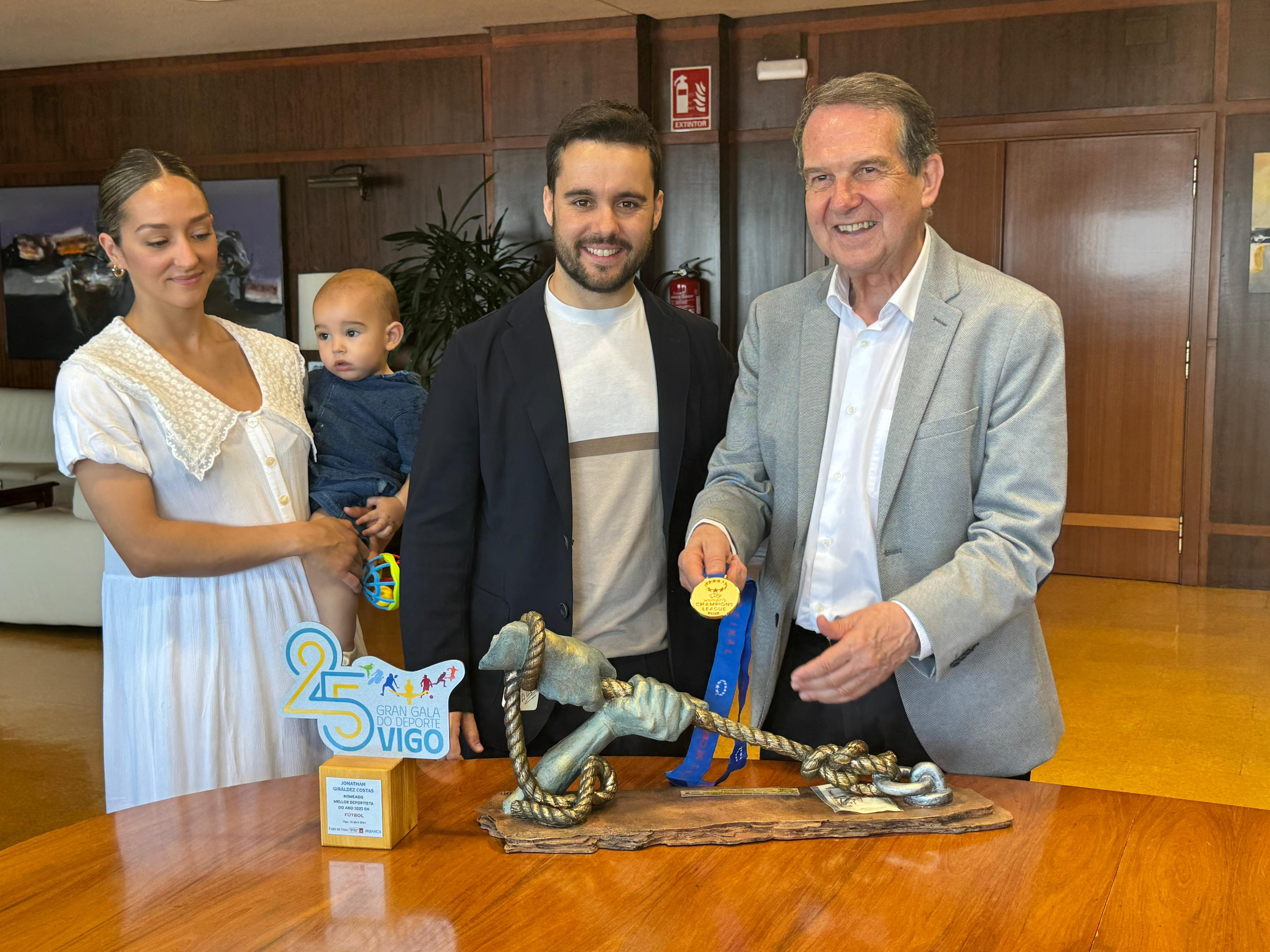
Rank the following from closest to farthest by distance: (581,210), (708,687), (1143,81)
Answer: (708,687), (581,210), (1143,81)

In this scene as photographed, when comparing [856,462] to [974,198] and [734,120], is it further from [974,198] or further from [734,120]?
[734,120]

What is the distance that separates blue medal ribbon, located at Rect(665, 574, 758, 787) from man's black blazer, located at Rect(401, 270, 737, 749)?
0.30 metres

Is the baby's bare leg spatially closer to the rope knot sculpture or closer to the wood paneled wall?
the rope knot sculpture

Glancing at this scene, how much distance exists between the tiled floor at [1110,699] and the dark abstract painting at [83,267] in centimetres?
307

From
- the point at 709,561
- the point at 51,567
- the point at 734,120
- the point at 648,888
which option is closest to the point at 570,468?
the point at 709,561

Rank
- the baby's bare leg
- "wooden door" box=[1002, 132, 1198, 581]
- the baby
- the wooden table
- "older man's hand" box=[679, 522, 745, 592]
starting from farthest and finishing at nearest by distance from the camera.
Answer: "wooden door" box=[1002, 132, 1198, 581] → the baby → the baby's bare leg → "older man's hand" box=[679, 522, 745, 592] → the wooden table

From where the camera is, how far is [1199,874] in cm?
139

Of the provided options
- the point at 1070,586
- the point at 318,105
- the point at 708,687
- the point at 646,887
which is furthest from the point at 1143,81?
the point at 646,887

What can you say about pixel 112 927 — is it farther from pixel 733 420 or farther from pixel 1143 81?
pixel 1143 81

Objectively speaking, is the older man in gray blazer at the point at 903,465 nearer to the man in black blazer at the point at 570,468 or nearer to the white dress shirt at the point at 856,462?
the white dress shirt at the point at 856,462

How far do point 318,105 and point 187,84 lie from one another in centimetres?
109

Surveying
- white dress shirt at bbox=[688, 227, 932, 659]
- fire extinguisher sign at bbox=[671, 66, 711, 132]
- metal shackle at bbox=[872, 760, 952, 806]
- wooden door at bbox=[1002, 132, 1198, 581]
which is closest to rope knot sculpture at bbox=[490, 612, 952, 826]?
metal shackle at bbox=[872, 760, 952, 806]

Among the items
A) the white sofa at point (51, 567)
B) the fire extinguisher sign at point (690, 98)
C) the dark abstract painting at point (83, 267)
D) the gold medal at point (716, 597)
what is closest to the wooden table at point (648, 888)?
the gold medal at point (716, 597)

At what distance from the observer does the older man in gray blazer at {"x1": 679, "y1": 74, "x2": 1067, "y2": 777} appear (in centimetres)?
174
